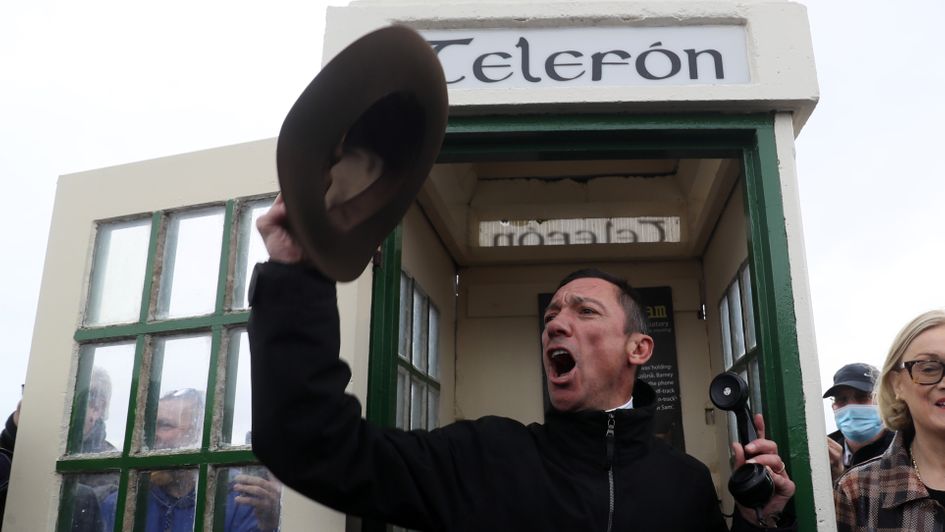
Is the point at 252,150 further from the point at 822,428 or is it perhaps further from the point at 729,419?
the point at 729,419

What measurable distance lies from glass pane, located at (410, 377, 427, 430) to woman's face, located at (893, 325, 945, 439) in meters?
1.54

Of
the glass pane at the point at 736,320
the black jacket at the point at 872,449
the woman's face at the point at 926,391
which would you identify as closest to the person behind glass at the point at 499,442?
the woman's face at the point at 926,391

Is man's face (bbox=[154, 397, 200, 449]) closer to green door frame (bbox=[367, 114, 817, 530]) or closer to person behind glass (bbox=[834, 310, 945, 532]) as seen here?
green door frame (bbox=[367, 114, 817, 530])

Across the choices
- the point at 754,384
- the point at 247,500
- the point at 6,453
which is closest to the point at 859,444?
the point at 754,384

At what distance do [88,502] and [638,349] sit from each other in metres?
1.65

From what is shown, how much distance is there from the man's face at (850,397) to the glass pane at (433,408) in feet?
6.25

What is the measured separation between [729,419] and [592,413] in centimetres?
128

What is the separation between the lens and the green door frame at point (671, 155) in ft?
7.06

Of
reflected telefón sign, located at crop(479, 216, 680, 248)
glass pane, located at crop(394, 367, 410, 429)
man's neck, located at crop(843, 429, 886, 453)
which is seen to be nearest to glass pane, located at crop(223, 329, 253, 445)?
glass pane, located at crop(394, 367, 410, 429)

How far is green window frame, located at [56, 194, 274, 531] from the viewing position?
233 centimetres

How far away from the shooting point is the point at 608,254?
3658 millimetres

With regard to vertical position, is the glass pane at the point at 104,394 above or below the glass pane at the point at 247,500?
above

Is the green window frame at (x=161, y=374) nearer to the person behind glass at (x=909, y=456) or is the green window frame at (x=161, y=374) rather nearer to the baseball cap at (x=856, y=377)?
the person behind glass at (x=909, y=456)

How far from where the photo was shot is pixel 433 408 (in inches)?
128
